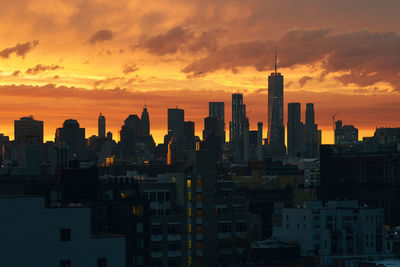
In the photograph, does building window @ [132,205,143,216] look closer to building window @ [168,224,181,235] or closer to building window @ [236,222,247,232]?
building window @ [168,224,181,235]

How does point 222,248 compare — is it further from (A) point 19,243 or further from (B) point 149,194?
(A) point 19,243

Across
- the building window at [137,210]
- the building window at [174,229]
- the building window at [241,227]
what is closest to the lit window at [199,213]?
the building window at [174,229]

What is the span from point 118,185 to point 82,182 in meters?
13.8

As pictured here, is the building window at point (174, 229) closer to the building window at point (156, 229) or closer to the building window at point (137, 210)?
the building window at point (156, 229)

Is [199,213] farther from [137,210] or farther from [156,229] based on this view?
[137,210]

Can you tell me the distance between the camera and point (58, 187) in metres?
130

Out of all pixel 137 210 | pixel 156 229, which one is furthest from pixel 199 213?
pixel 137 210

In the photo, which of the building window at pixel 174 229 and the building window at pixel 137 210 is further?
the building window at pixel 174 229

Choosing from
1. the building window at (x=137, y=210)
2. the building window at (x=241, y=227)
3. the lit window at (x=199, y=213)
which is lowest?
the building window at (x=241, y=227)

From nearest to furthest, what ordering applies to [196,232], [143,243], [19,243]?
[19,243], [143,243], [196,232]

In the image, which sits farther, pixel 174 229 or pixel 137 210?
pixel 174 229

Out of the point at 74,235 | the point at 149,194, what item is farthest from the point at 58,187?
the point at 74,235

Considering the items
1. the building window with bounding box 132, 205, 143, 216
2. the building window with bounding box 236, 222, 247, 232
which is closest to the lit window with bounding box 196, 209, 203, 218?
the building window with bounding box 236, 222, 247, 232

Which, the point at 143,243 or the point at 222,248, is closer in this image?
the point at 143,243
